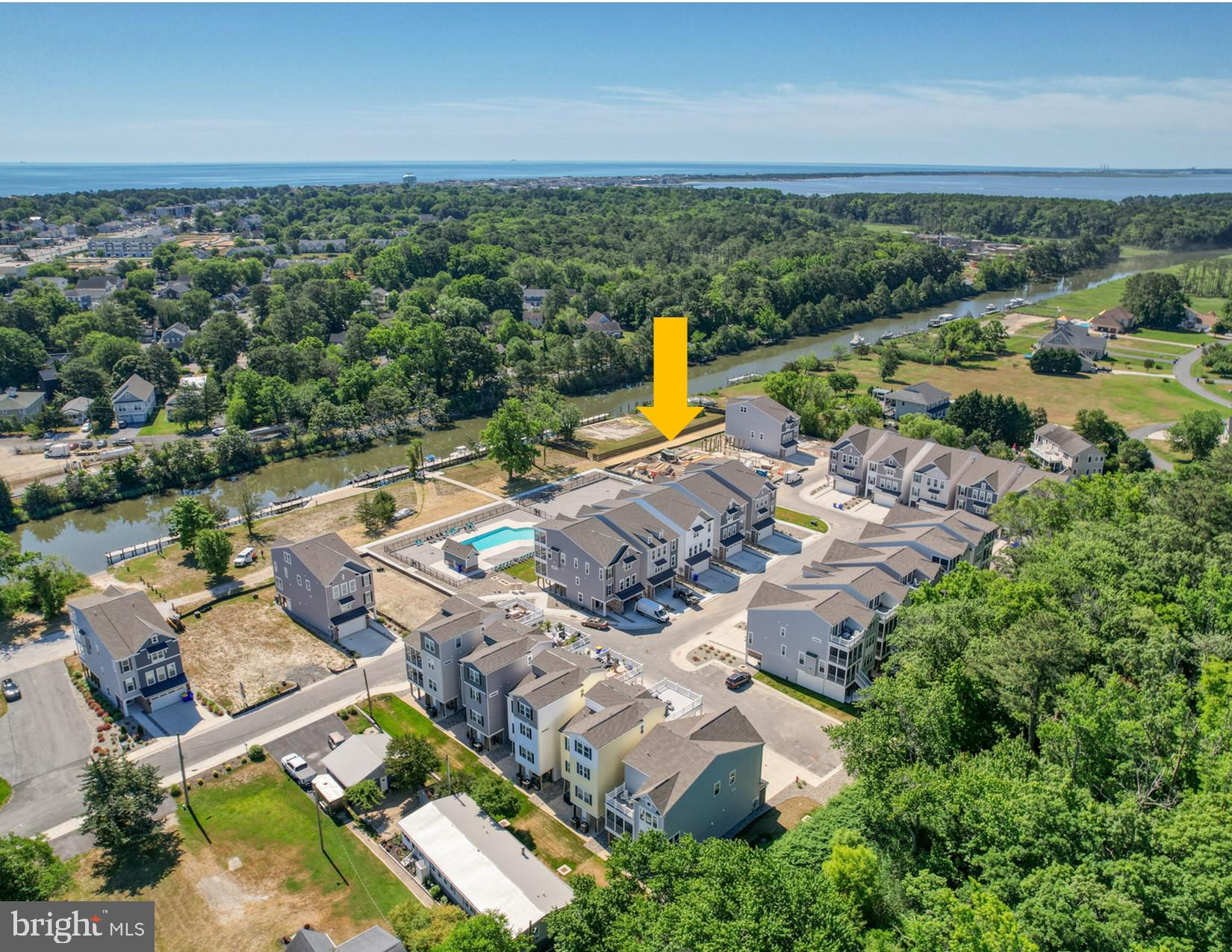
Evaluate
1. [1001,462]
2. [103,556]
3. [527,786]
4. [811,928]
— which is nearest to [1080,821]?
[811,928]

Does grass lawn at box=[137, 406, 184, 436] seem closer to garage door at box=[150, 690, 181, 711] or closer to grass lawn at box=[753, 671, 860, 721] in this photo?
garage door at box=[150, 690, 181, 711]

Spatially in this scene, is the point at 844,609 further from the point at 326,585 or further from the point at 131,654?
the point at 131,654

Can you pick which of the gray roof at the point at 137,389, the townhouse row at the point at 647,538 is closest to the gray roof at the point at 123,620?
the townhouse row at the point at 647,538

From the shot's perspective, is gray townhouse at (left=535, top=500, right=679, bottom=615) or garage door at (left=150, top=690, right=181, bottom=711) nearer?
garage door at (left=150, top=690, right=181, bottom=711)

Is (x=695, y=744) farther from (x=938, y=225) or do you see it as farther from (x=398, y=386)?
(x=938, y=225)

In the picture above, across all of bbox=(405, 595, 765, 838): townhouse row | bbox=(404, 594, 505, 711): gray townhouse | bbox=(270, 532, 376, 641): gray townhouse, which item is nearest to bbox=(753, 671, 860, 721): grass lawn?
bbox=(405, 595, 765, 838): townhouse row

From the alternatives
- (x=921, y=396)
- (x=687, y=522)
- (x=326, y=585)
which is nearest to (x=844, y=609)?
(x=687, y=522)
